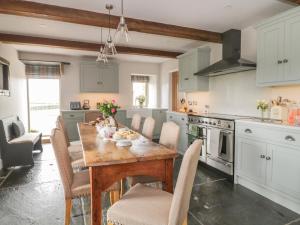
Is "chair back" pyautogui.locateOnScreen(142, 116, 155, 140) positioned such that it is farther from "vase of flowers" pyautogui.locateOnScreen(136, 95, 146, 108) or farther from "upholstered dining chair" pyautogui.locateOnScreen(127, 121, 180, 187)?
"vase of flowers" pyautogui.locateOnScreen(136, 95, 146, 108)

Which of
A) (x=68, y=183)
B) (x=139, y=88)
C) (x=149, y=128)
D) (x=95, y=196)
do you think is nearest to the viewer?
(x=95, y=196)

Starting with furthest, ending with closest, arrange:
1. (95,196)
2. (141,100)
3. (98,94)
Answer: (141,100) → (98,94) → (95,196)

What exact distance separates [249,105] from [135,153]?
2.57 metres

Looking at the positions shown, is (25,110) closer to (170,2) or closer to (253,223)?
(170,2)

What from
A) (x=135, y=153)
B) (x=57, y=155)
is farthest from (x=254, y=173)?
(x=57, y=155)

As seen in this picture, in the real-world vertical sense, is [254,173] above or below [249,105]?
below

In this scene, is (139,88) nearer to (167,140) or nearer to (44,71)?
(44,71)

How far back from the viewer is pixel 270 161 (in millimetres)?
2412

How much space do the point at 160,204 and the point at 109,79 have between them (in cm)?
474

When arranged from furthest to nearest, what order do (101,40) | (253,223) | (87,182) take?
(101,40) < (253,223) < (87,182)

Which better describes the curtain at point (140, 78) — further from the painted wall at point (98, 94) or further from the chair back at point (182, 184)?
the chair back at point (182, 184)

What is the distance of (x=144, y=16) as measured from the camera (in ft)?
9.76

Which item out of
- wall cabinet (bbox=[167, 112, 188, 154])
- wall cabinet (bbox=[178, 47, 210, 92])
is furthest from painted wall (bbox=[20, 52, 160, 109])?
wall cabinet (bbox=[167, 112, 188, 154])

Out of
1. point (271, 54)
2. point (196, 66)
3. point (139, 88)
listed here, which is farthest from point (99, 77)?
point (271, 54)
